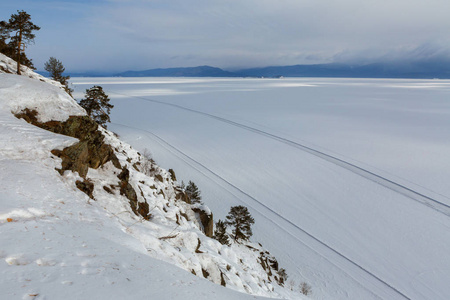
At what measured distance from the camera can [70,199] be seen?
660 centimetres

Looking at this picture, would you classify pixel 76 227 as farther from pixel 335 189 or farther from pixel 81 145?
pixel 335 189

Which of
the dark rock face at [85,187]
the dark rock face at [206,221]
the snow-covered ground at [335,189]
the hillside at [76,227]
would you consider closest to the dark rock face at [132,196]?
the hillside at [76,227]

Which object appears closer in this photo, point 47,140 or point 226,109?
point 47,140

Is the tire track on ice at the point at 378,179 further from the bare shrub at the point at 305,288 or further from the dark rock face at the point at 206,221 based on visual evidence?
the dark rock face at the point at 206,221

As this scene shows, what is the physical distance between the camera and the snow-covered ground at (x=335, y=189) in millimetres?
20734

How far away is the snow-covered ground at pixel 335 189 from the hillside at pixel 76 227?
42.7ft

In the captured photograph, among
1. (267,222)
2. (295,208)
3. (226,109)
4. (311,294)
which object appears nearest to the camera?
(311,294)

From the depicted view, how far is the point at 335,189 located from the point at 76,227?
32.7 metres

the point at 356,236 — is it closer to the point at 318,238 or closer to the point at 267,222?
the point at 318,238

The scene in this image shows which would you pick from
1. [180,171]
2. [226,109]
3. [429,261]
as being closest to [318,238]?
[429,261]

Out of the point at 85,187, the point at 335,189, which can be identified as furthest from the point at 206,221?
the point at 335,189

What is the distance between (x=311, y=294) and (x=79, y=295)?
64.4ft

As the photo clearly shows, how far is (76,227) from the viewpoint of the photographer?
5434 millimetres

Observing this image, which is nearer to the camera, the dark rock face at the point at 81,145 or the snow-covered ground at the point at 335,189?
the dark rock face at the point at 81,145
